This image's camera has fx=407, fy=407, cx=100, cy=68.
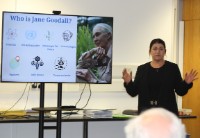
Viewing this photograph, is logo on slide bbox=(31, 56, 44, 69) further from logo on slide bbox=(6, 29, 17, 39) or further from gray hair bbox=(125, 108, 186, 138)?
gray hair bbox=(125, 108, 186, 138)

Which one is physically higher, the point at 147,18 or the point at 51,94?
the point at 147,18

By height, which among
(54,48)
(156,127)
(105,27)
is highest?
(105,27)

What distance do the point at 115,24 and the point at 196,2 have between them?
4.43 feet

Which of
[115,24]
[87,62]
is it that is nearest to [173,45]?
[115,24]

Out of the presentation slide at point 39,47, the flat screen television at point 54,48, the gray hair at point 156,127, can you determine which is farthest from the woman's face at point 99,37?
the gray hair at point 156,127

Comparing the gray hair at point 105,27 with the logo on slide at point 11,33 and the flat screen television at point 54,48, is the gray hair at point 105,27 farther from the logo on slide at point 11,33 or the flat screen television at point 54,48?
the logo on slide at point 11,33

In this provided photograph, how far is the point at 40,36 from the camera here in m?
3.77

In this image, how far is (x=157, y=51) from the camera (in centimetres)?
420

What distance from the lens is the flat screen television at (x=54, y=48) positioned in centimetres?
371

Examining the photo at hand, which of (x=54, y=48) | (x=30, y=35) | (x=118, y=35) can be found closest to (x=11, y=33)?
(x=30, y=35)

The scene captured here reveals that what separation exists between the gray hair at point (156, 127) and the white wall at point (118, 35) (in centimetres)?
350

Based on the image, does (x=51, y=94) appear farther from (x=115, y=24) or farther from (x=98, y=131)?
(x=115, y=24)

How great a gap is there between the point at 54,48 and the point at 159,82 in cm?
113

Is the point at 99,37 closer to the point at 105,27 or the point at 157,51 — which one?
the point at 105,27
